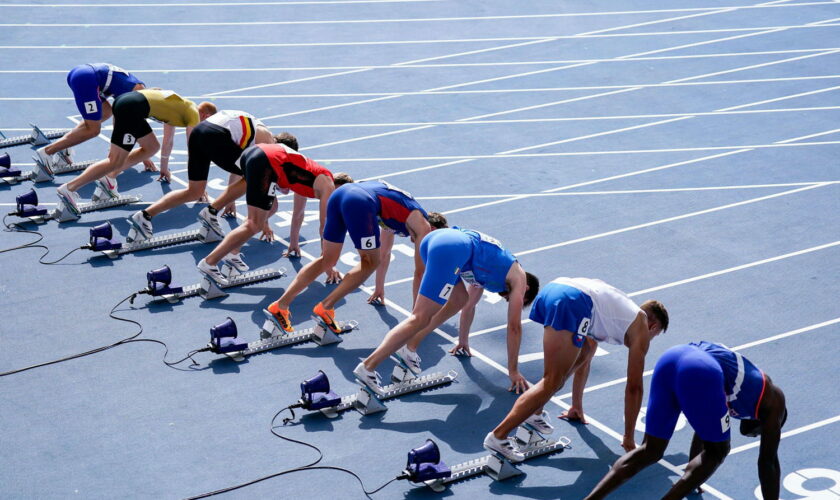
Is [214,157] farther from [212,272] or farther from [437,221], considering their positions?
[437,221]

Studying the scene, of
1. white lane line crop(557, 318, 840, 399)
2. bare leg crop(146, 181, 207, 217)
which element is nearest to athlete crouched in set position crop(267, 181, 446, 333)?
white lane line crop(557, 318, 840, 399)

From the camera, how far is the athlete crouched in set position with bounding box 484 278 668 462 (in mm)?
7309

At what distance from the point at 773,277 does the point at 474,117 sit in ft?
18.6

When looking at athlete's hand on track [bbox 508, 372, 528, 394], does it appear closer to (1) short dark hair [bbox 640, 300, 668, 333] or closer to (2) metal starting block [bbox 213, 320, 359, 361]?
(1) short dark hair [bbox 640, 300, 668, 333]

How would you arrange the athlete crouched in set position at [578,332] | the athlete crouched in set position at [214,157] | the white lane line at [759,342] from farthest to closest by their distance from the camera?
the athlete crouched in set position at [214,157] < the white lane line at [759,342] < the athlete crouched in set position at [578,332]

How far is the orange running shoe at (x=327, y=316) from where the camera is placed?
30.6ft

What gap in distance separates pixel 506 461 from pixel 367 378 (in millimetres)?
1456

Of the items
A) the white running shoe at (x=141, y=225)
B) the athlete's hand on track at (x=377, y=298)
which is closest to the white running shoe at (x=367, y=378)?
the athlete's hand on track at (x=377, y=298)

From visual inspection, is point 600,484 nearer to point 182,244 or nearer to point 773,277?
point 773,277

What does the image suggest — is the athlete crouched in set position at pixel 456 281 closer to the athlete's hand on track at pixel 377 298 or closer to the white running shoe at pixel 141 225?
the athlete's hand on track at pixel 377 298

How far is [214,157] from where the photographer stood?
1101cm

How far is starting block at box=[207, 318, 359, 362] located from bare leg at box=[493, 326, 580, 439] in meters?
2.43

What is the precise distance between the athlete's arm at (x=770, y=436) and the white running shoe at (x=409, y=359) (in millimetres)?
2987

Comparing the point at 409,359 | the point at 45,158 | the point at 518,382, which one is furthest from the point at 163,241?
the point at 518,382
